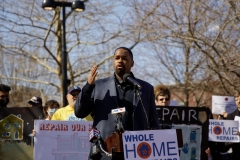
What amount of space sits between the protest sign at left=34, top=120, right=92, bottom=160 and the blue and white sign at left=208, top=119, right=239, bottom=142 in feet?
7.69

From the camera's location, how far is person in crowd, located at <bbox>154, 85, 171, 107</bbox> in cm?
768

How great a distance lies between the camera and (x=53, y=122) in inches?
307

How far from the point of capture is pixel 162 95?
7.80m

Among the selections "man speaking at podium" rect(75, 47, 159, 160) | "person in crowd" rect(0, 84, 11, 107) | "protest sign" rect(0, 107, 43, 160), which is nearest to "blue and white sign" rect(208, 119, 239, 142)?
"protest sign" rect(0, 107, 43, 160)

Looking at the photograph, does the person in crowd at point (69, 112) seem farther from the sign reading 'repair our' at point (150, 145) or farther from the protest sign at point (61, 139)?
the sign reading 'repair our' at point (150, 145)

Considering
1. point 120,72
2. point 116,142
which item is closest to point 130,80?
point 120,72

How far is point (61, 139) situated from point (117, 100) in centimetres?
325

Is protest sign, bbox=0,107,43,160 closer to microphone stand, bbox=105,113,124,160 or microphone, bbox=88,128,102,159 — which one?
microphone, bbox=88,128,102,159

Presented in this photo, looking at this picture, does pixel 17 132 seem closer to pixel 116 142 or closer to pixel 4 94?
pixel 4 94

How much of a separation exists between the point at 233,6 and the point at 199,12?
4.01 ft

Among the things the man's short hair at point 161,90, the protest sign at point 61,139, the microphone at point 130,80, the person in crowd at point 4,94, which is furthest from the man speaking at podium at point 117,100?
the person in crowd at point 4,94

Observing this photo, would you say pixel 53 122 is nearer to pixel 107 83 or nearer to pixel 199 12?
pixel 107 83

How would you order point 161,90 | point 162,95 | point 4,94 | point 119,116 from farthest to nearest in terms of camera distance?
1. point 4,94
2. point 162,95
3. point 161,90
4. point 119,116

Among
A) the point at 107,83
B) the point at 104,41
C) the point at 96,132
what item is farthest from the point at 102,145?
the point at 104,41
